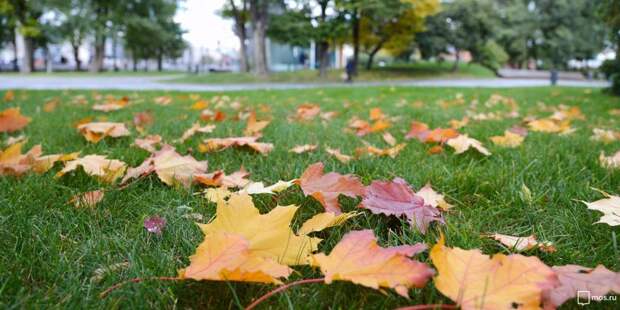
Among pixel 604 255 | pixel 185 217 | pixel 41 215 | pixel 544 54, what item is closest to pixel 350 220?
pixel 185 217

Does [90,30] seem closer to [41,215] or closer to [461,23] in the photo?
[461,23]

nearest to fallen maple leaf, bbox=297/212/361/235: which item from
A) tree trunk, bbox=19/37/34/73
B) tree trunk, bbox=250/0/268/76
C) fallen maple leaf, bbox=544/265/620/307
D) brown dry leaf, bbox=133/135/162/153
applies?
fallen maple leaf, bbox=544/265/620/307

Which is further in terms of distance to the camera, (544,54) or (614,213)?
(544,54)

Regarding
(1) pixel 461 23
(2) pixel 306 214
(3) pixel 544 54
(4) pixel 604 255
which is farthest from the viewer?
(3) pixel 544 54

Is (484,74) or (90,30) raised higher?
(90,30)

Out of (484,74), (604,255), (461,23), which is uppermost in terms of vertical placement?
(461,23)

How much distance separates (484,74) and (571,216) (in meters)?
26.9

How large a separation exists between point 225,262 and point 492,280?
16.8 inches

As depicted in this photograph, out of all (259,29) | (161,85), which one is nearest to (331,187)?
(161,85)

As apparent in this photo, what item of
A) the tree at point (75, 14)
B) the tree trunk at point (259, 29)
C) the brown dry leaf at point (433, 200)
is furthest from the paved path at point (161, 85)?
the tree at point (75, 14)

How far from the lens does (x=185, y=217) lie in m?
1.13

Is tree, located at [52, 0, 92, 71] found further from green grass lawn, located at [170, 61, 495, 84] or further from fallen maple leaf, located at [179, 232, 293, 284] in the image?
fallen maple leaf, located at [179, 232, 293, 284]

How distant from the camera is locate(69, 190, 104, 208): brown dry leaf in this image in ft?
3.95

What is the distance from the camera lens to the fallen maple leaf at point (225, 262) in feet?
2.38
